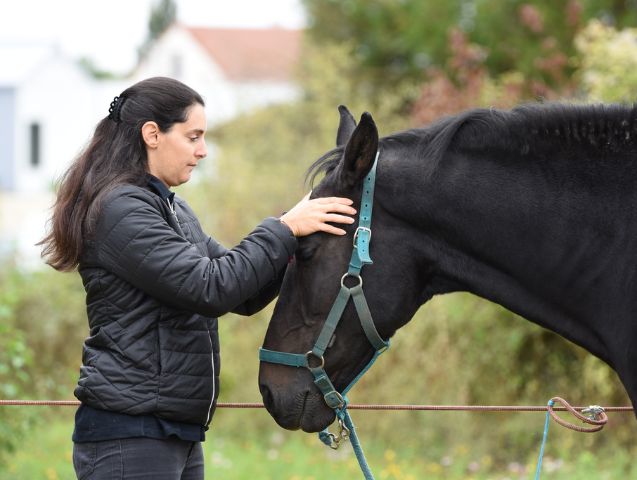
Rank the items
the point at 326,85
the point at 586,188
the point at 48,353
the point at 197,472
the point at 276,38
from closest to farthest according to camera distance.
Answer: the point at 586,188 → the point at 197,472 → the point at 48,353 → the point at 326,85 → the point at 276,38

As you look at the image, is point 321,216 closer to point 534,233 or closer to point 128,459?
point 534,233

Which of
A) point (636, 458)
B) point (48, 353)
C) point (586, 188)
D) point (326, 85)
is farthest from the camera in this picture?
point (326, 85)

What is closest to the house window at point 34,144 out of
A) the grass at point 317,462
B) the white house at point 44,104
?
the white house at point 44,104

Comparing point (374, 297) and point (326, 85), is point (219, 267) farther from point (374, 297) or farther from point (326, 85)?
point (326, 85)

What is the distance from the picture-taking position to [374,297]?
9.84ft

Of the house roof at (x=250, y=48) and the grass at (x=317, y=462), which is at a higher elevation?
the house roof at (x=250, y=48)

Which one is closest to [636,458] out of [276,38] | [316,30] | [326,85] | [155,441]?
[155,441]

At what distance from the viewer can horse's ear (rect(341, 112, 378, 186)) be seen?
2.88 m

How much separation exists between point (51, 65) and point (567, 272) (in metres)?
34.5

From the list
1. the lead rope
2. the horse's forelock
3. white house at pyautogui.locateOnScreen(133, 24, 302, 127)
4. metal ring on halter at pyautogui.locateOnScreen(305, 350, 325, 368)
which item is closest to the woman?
the horse's forelock

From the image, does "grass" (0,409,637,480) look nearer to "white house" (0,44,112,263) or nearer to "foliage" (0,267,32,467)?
"foliage" (0,267,32,467)

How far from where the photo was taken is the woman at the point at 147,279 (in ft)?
9.62

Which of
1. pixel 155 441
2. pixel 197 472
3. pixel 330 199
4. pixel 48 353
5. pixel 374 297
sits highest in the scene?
pixel 330 199

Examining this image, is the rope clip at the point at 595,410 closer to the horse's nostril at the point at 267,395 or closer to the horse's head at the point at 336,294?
the horse's head at the point at 336,294
